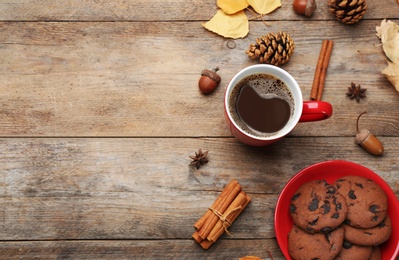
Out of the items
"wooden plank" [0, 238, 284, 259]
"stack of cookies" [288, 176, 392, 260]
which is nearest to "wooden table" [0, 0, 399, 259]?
"wooden plank" [0, 238, 284, 259]

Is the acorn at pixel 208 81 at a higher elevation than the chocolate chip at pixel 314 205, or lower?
higher

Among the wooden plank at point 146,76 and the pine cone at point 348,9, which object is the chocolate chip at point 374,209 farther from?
the pine cone at point 348,9

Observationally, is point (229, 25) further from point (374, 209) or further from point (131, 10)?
point (374, 209)

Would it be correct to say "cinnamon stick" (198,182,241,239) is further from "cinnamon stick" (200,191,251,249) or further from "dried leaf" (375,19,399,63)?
"dried leaf" (375,19,399,63)

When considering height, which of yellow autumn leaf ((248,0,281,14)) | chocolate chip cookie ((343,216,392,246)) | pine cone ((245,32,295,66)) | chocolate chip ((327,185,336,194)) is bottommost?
chocolate chip cookie ((343,216,392,246))

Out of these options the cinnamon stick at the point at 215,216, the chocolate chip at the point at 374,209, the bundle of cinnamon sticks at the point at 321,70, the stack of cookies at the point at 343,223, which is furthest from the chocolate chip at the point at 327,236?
the bundle of cinnamon sticks at the point at 321,70

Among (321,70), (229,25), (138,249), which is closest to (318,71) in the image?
(321,70)

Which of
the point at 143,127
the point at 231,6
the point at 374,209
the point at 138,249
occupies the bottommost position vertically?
the point at 138,249
